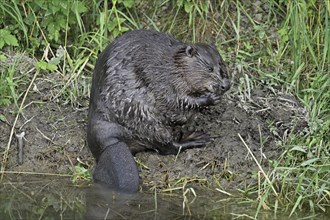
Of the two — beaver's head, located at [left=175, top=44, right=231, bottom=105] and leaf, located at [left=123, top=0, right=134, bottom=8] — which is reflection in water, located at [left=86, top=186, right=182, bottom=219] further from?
leaf, located at [left=123, top=0, right=134, bottom=8]

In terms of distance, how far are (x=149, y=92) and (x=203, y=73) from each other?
0.31 meters

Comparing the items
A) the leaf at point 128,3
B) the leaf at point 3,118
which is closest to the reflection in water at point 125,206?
the leaf at point 3,118

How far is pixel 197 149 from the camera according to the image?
492cm

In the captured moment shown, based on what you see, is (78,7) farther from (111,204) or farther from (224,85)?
(111,204)

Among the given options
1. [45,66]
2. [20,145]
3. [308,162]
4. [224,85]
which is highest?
[224,85]

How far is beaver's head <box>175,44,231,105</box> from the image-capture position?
4793 millimetres

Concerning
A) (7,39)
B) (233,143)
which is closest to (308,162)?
(233,143)

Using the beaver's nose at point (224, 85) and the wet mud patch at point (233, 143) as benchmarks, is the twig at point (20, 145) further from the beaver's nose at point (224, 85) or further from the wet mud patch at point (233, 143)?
the beaver's nose at point (224, 85)

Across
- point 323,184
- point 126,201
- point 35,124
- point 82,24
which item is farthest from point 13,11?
point 323,184

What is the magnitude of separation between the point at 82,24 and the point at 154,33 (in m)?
0.79

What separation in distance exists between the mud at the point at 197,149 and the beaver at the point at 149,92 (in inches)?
5.8

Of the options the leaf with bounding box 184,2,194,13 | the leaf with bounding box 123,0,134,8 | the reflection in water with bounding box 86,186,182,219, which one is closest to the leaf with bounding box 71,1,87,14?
the leaf with bounding box 123,0,134,8

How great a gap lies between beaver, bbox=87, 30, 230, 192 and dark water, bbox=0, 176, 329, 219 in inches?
13.0

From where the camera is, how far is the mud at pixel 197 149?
4793mm
